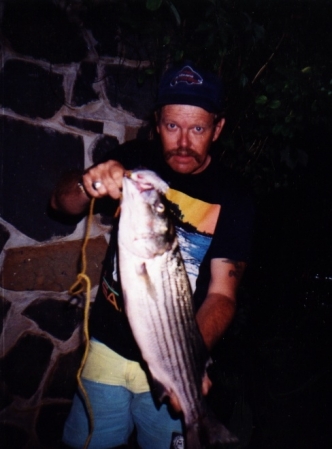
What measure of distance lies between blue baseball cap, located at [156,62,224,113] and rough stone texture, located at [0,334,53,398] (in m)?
2.17

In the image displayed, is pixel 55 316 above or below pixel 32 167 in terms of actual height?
below

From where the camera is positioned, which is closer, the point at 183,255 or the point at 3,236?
the point at 183,255

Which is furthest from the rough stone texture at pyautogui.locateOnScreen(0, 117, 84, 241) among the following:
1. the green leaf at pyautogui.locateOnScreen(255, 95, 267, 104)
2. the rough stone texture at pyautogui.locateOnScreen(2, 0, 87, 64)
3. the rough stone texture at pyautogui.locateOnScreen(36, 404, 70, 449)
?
the green leaf at pyautogui.locateOnScreen(255, 95, 267, 104)

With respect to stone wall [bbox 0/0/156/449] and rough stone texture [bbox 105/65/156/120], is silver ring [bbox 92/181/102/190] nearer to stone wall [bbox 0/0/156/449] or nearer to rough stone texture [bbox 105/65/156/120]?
stone wall [bbox 0/0/156/449]

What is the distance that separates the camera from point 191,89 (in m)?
2.34

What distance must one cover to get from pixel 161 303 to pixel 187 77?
1676mm

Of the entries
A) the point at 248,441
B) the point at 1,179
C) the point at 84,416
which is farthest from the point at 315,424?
the point at 1,179

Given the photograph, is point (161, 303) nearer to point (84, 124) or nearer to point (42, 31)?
point (84, 124)

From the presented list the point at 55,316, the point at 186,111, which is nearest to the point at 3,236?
the point at 55,316

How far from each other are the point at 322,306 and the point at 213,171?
399 centimetres

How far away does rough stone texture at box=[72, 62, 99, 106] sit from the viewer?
8.20 feet

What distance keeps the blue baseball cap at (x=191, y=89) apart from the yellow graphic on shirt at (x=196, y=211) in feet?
2.13

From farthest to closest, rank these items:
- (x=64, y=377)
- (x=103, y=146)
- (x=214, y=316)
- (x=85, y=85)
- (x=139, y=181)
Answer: (x=64, y=377) → (x=103, y=146) → (x=85, y=85) → (x=214, y=316) → (x=139, y=181)

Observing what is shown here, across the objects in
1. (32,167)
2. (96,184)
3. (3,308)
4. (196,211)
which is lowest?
(3,308)
